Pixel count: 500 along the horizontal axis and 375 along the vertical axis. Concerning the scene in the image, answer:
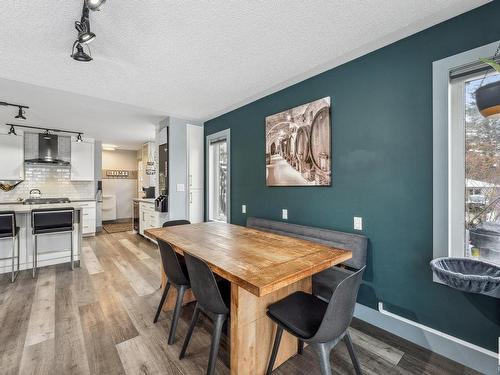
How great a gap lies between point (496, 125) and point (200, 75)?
260 centimetres

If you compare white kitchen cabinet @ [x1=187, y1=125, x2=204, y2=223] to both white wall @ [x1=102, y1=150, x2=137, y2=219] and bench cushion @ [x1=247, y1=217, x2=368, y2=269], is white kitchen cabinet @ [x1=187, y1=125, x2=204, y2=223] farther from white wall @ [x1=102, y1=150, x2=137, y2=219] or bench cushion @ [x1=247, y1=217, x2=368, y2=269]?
white wall @ [x1=102, y1=150, x2=137, y2=219]

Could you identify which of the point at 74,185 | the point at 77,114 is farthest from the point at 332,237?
the point at 74,185

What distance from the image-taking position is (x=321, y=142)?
2537 mm

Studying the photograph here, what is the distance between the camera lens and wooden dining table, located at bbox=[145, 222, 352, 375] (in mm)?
1298

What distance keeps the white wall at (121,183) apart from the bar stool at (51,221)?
4516 millimetres

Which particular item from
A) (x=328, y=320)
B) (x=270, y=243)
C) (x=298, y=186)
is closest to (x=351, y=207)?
(x=298, y=186)

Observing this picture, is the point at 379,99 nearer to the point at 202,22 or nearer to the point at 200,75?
the point at 202,22

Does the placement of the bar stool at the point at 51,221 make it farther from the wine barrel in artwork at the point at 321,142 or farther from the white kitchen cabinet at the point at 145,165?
the wine barrel in artwork at the point at 321,142

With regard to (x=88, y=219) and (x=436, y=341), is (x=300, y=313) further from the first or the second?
(x=88, y=219)

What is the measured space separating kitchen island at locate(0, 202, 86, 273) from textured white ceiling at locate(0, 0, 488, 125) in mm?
1842

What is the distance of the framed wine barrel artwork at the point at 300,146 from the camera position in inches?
98.6

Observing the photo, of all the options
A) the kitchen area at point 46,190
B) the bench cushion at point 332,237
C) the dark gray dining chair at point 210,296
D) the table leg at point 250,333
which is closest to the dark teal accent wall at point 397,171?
the bench cushion at point 332,237

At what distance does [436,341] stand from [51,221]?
178 inches

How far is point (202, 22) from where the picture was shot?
69.9 inches
